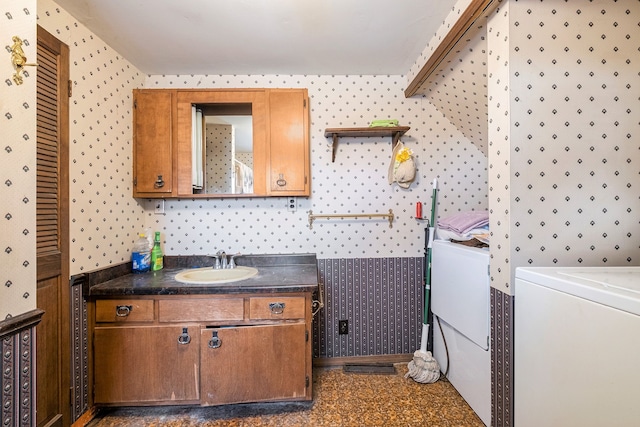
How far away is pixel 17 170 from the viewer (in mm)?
897

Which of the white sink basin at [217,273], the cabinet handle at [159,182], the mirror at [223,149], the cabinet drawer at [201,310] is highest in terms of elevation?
the mirror at [223,149]

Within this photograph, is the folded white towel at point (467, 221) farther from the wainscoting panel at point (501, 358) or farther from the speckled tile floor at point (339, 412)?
the speckled tile floor at point (339, 412)

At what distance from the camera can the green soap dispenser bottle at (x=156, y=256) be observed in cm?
209

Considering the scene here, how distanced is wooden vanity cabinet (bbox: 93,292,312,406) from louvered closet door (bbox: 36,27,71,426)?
0.61 feet

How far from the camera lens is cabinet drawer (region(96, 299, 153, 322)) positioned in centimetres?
165

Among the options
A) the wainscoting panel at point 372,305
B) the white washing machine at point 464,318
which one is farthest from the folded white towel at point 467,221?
the wainscoting panel at point 372,305

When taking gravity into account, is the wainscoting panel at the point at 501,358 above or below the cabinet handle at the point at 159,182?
below

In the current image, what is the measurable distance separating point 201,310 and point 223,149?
1107 mm

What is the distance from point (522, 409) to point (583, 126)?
1201mm

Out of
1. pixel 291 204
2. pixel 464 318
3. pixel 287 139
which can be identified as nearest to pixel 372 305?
pixel 464 318

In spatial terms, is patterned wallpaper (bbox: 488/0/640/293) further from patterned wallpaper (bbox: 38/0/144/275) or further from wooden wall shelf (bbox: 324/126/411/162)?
patterned wallpaper (bbox: 38/0/144/275)

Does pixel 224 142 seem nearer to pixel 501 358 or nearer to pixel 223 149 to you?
pixel 223 149

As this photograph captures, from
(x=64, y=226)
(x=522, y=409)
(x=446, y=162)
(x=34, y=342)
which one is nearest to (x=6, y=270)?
(x=34, y=342)

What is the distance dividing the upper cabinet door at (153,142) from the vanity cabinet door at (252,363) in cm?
110
